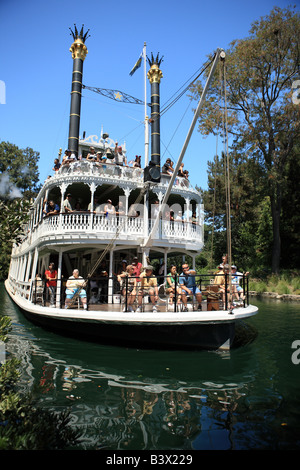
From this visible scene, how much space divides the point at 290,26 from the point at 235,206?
20.6 m

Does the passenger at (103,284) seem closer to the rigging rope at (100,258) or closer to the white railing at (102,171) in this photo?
the rigging rope at (100,258)

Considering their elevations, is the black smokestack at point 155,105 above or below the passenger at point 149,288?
above

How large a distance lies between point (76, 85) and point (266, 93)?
1758cm

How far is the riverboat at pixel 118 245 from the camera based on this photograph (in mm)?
9047

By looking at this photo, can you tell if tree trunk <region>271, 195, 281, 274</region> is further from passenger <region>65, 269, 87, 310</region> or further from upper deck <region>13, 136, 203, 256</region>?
passenger <region>65, 269, 87, 310</region>

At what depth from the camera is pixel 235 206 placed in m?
41.6

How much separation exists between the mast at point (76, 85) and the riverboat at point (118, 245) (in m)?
0.06

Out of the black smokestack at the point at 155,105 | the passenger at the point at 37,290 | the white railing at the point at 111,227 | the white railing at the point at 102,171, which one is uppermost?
the black smokestack at the point at 155,105

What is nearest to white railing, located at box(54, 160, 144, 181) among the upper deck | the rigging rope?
the upper deck

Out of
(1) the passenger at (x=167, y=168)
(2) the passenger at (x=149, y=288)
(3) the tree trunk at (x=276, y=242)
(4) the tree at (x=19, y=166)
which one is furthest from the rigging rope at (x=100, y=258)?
(4) the tree at (x=19, y=166)

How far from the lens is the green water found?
182 inches

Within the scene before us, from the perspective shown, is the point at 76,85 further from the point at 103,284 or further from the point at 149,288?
the point at 149,288

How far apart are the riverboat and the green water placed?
0.63 meters

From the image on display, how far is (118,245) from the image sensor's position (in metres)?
13.7
